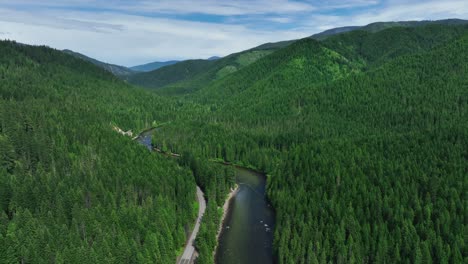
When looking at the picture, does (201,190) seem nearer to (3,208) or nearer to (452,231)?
(3,208)

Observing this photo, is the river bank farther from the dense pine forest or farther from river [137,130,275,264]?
the dense pine forest

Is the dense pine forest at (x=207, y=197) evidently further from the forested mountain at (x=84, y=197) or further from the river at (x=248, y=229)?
the river at (x=248, y=229)

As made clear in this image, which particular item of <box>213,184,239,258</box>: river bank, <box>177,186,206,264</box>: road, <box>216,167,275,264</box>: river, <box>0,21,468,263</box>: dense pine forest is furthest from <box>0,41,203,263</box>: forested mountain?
<box>216,167,275,264</box>: river

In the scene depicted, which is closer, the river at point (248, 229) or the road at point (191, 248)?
the road at point (191, 248)

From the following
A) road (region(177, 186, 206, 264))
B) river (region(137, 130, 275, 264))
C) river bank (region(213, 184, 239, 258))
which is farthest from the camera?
river bank (region(213, 184, 239, 258))

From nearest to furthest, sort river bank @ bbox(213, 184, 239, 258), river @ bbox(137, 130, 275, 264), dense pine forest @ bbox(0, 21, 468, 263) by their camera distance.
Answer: dense pine forest @ bbox(0, 21, 468, 263)
river @ bbox(137, 130, 275, 264)
river bank @ bbox(213, 184, 239, 258)

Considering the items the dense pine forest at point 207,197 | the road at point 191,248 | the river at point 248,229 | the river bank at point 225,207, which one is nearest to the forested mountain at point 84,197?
the dense pine forest at point 207,197

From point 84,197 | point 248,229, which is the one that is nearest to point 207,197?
point 248,229

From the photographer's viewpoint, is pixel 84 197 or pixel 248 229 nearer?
pixel 84 197

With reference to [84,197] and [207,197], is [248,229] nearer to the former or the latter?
[207,197]
